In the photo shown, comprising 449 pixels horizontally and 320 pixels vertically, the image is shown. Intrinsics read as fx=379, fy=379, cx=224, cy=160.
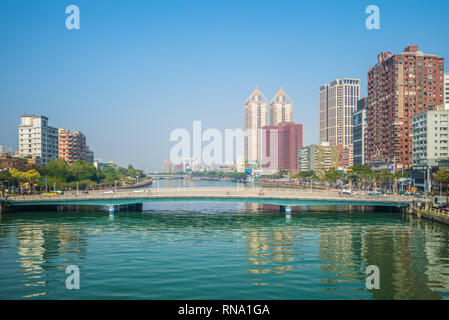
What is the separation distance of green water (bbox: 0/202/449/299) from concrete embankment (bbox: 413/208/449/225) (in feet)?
5.03

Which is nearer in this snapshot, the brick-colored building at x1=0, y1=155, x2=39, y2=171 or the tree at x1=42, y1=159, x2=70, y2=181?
the brick-colored building at x1=0, y1=155, x2=39, y2=171

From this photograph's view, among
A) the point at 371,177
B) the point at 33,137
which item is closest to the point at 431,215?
the point at 371,177

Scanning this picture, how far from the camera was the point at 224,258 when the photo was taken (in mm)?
40000

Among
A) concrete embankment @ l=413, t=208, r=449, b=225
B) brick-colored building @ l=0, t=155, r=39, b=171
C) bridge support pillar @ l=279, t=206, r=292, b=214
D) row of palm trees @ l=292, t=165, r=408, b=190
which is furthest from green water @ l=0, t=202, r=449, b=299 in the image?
row of palm trees @ l=292, t=165, r=408, b=190

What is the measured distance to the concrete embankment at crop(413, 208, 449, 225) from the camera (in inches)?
2471

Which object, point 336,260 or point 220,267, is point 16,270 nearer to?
point 220,267

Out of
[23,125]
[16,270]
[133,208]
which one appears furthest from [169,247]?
[23,125]

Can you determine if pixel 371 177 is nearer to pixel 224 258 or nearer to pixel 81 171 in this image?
pixel 224 258

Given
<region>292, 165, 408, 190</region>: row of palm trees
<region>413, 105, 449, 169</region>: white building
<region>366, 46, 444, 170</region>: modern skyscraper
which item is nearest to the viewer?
Result: <region>292, 165, 408, 190</region>: row of palm trees

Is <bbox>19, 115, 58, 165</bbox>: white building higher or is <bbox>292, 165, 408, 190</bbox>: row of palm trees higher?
<bbox>19, 115, 58, 165</bbox>: white building

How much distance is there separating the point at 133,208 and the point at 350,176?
86913 millimetres

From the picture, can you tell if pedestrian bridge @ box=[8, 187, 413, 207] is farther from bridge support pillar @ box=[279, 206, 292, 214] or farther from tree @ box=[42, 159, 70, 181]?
tree @ box=[42, 159, 70, 181]

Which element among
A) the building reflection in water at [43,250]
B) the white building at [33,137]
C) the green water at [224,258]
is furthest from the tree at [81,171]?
the building reflection in water at [43,250]

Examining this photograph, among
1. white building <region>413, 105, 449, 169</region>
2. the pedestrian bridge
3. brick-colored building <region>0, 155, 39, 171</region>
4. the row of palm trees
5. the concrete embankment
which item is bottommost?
the concrete embankment
